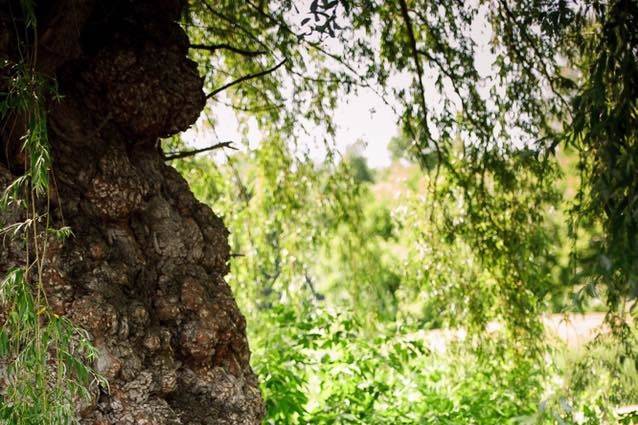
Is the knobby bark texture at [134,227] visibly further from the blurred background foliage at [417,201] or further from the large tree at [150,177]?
the blurred background foliage at [417,201]

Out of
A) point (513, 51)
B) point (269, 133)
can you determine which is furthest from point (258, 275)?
point (513, 51)

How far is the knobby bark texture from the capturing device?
1873 millimetres

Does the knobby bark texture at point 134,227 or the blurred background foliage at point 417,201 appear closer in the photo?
the knobby bark texture at point 134,227

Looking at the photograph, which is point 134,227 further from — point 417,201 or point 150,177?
point 417,201

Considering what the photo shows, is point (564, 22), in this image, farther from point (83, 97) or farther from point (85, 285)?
point (85, 285)

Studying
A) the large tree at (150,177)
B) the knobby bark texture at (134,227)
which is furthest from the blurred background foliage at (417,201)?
the knobby bark texture at (134,227)

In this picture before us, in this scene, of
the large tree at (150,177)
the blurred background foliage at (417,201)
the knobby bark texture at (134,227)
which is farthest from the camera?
the blurred background foliage at (417,201)

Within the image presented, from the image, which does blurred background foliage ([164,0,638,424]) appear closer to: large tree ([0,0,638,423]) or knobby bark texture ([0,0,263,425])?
large tree ([0,0,638,423])

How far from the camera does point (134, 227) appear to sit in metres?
2.14

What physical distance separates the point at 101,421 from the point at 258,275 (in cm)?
270

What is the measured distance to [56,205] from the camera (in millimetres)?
1919

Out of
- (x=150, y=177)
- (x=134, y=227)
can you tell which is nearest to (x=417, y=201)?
(x=150, y=177)

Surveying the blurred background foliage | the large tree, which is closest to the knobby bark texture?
the large tree

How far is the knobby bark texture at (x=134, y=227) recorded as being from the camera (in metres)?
1.87
